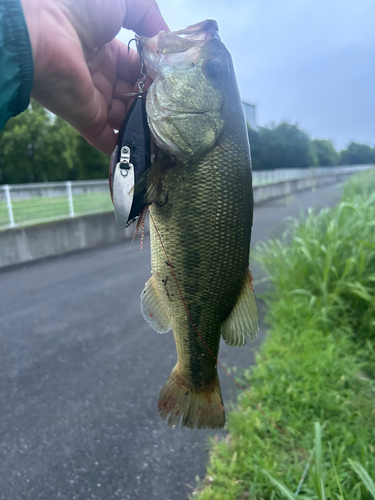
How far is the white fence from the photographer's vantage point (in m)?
8.72

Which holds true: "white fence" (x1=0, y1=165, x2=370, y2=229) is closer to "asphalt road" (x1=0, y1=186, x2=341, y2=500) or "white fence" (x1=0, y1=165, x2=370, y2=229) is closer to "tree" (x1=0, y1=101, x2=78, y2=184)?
"asphalt road" (x1=0, y1=186, x2=341, y2=500)

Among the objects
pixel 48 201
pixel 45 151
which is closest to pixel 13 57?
pixel 48 201

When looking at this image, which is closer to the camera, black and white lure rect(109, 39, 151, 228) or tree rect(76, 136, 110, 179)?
black and white lure rect(109, 39, 151, 228)

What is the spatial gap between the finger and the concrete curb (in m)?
6.61

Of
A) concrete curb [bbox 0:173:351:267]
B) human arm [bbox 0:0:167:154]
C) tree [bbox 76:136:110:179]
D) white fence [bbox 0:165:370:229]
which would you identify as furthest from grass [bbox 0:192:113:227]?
tree [bbox 76:136:110:179]

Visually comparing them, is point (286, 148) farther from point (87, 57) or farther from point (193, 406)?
point (193, 406)

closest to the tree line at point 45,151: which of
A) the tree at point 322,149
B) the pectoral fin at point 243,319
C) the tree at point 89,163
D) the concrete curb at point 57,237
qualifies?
the tree at point 322,149

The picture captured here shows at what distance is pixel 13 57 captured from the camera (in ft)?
3.25

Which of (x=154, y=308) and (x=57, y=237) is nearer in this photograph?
(x=154, y=308)

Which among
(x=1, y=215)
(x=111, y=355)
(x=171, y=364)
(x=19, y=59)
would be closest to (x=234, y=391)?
(x=171, y=364)

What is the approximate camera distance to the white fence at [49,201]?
28.6 feet

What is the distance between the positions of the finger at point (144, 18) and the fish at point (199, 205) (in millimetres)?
125

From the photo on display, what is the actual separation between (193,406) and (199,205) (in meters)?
0.74

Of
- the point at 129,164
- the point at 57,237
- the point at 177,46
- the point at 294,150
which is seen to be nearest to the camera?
the point at 129,164
